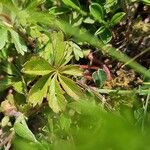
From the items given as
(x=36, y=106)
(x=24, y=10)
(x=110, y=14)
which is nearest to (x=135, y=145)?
(x=24, y=10)

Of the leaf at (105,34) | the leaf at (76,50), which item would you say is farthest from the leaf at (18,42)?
the leaf at (105,34)

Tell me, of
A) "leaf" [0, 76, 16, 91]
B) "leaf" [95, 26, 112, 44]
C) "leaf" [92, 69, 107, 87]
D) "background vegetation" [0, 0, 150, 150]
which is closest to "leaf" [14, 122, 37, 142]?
"background vegetation" [0, 0, 150, 150]

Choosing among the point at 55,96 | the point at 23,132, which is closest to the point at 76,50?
the point at 55,96

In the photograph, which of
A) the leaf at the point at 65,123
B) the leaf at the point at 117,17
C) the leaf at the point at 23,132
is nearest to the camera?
the leaf at the point at 65,123

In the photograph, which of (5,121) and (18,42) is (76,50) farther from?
(5,121)

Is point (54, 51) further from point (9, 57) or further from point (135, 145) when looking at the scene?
point (135, 145)

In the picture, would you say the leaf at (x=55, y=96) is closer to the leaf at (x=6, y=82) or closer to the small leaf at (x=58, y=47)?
the small leaf at (x=58, y=47)
